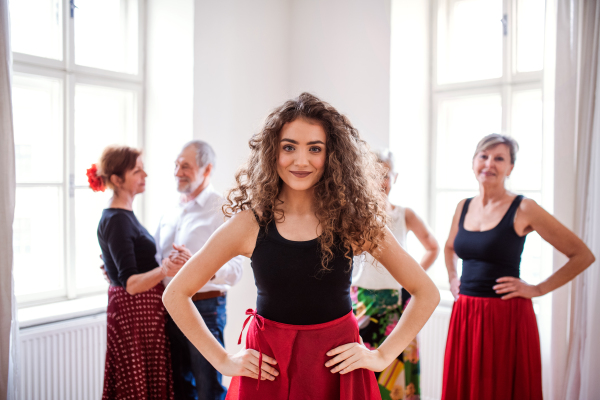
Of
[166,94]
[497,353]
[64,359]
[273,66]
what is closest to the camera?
[497,353]

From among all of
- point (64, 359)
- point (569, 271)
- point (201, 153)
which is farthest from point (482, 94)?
point (64, 359)

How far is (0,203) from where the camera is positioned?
206 centimetres

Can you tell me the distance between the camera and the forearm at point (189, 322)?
1388 mm

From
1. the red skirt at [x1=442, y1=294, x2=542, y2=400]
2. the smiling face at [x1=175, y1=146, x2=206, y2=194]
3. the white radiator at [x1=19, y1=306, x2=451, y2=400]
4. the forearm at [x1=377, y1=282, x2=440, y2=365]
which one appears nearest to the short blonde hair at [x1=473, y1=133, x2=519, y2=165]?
the red skirt at [x1=442, y1=294, x2=542, y2=400]

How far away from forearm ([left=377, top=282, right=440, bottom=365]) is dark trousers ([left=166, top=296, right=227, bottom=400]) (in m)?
1.18

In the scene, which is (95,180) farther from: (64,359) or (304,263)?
(304,263)

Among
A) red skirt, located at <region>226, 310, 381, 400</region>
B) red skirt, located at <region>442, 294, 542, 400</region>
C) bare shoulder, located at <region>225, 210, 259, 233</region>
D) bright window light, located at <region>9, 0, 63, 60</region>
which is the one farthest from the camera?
bright window light, located at <region>9, 0, 63, 60</region>

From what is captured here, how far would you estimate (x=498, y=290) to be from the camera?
2100 millimetres

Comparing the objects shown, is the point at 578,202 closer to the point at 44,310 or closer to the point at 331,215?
the point at 331,215

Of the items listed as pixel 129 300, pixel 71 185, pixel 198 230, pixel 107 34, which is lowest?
pixel 129 300

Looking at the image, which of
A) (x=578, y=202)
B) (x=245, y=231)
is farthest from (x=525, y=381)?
(x=245, y=231)

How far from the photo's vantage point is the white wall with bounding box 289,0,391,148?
3.20 metres

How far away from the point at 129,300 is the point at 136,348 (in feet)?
0.75

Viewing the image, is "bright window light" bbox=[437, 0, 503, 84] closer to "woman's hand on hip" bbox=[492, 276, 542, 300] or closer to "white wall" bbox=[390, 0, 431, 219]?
"white wall" bbox=[390, 0, 431, 219]
